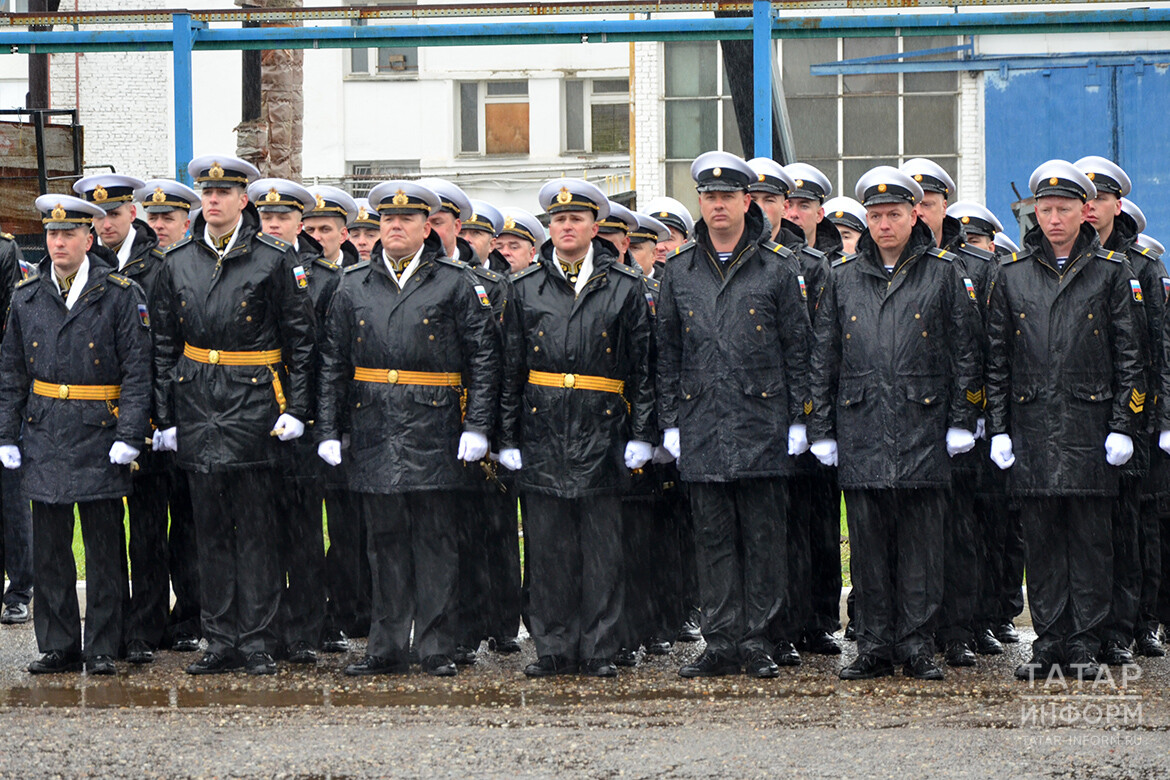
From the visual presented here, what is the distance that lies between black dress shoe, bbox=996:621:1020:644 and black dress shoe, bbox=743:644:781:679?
4.98 ft

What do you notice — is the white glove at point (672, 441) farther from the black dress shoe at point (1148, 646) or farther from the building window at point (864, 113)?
the building window at point (864, 113)

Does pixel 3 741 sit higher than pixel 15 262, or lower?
lower

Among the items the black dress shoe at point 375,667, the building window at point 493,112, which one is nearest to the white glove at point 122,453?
the black dress shoe at point 375,667

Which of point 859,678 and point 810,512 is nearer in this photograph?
point 859,678

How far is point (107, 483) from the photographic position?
7.52 meters

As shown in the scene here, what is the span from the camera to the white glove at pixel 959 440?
23.7 feet

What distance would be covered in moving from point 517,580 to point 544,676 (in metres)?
0.91

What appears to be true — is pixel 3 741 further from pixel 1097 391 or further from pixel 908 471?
pixel 1097 391

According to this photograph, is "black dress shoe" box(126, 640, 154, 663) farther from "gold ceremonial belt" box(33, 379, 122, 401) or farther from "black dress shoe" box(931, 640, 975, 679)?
"black dress shoe" box(931, 640, 975, 679)

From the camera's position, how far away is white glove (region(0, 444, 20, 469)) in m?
7.63

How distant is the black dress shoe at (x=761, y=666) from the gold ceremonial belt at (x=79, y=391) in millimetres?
3078

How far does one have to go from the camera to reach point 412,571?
7.60 metres

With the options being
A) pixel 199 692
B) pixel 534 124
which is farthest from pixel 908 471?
pixel 534 124

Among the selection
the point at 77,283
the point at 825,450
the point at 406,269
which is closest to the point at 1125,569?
the point at 825,450
